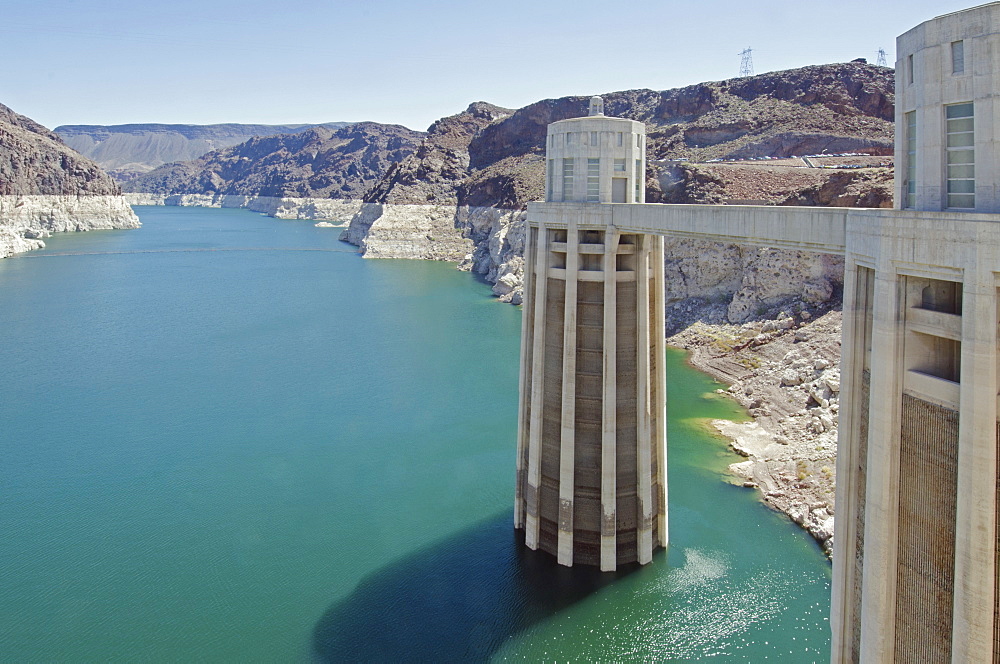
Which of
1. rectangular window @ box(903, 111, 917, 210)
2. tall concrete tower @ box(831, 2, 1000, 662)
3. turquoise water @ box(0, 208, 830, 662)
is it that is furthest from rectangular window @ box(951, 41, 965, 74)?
turquoise water @ box(0, 208, 830, 662)

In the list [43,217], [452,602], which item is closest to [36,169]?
[43,217]

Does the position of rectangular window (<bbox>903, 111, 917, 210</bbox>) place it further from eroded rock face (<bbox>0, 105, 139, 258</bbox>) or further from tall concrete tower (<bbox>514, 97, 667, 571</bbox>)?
eroded rock face (<bbox>0, 105, 139, 258</bbox>)

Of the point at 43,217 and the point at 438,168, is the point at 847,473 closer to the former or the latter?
the point at 438,168

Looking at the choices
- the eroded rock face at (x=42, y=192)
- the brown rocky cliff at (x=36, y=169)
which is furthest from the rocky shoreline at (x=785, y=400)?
the brown rocky cliff at (x=36, y=169)

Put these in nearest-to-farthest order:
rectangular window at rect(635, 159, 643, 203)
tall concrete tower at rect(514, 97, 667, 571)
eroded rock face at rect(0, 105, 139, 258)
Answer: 1. tall concrete tower at rect(514, 97, 667, 571)
2. rectangular window at rect(635, 159, 643, 203)
3. eroded rock face at rect(0, 105, 139, 258)

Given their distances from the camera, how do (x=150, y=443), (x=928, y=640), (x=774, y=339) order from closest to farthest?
(x=928, y=640)
(x=150, y=443)
(x=774, y=339)

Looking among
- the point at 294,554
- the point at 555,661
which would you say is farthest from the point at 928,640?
the point at 294,554

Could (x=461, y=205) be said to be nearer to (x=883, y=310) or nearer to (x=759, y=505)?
(x=759, y=505)
